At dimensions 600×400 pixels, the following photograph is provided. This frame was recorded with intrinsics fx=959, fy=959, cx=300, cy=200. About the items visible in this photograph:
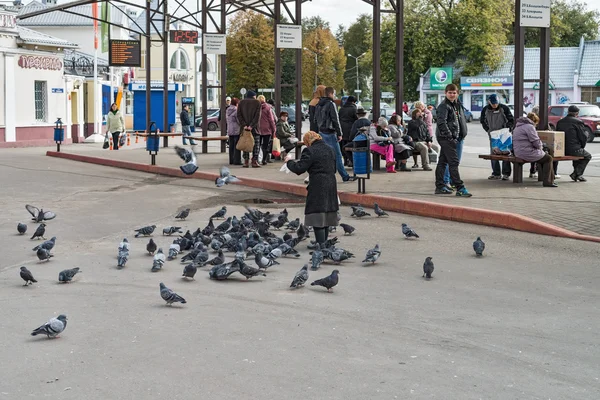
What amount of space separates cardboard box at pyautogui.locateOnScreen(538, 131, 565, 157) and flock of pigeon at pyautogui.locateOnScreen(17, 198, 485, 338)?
6.34 meters

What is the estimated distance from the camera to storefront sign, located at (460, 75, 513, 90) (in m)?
82.6

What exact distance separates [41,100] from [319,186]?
33.0m

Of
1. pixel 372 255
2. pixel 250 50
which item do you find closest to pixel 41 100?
pixel 372 255

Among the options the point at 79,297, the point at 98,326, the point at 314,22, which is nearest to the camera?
the point at 98,326

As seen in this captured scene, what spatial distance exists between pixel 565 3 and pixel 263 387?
363 feet

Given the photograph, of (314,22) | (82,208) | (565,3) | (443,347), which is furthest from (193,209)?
(314,22)

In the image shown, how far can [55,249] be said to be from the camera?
1245cm

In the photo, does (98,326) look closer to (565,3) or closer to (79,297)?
(79,297)

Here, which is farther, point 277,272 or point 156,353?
point 277,272

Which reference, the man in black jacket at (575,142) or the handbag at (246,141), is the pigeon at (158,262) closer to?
the man in black jacket at (575,142)

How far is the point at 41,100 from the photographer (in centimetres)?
4259

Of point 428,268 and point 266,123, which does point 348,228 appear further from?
point 266,123

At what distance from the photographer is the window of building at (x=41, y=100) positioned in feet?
139

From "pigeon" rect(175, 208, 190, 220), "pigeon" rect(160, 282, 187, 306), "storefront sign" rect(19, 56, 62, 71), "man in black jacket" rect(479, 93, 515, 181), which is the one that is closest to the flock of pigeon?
"pigeon" rect(160, 282, 187, 306)
